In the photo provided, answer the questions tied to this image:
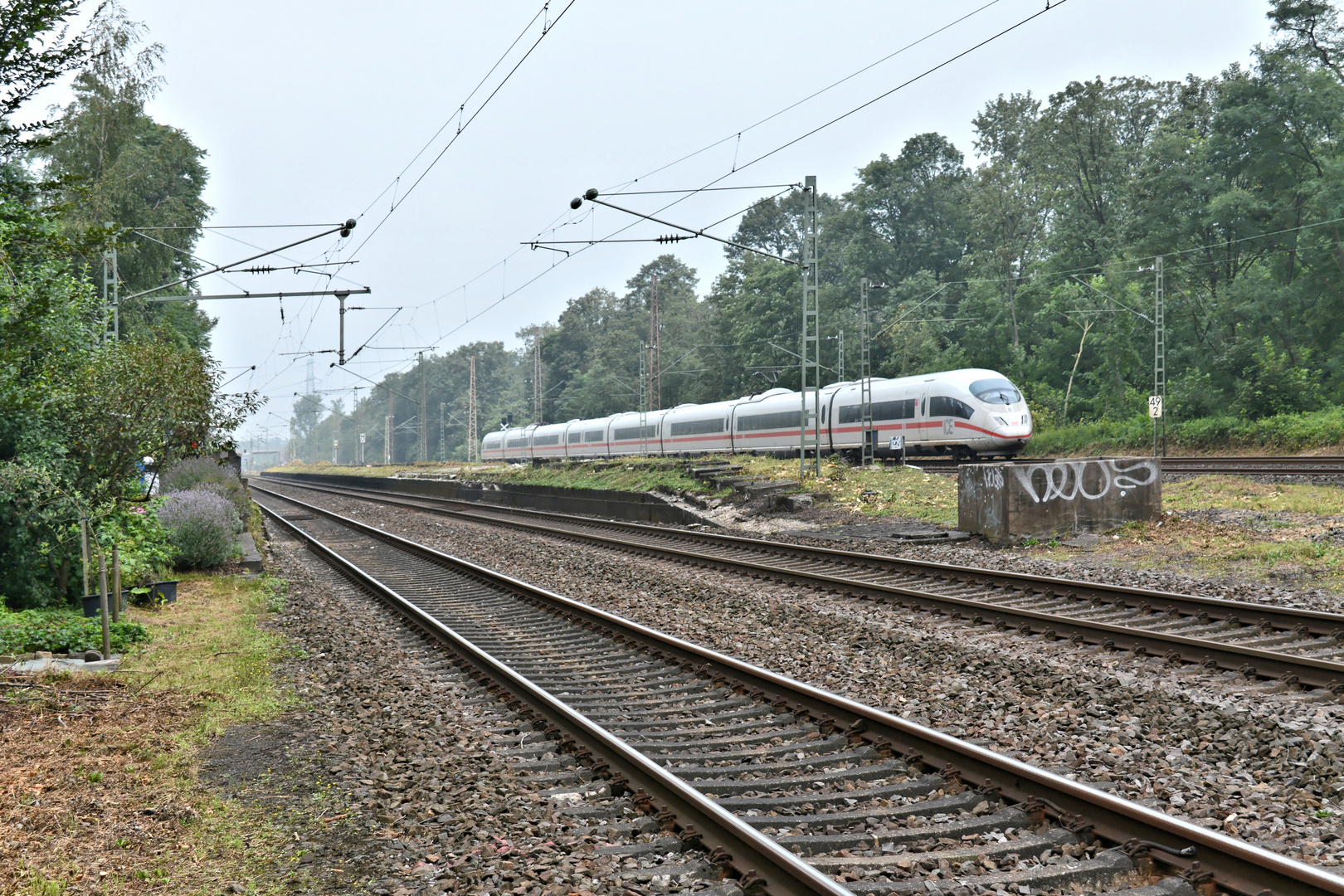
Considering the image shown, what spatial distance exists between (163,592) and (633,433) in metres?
37.0

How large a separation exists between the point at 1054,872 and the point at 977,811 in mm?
763

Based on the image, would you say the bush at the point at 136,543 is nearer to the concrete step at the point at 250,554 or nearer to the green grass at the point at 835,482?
the concrete step at the point at 250,554

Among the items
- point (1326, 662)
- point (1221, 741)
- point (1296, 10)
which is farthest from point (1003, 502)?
point (1296, 10)

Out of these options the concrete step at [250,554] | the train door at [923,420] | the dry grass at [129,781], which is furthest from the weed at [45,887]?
the train door at [923,420]

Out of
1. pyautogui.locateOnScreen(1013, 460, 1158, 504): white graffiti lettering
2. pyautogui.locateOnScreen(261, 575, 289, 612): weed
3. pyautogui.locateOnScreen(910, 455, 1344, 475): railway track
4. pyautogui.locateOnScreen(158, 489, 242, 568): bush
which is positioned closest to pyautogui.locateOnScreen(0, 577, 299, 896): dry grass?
pyautogui.locateOnScreen(261, 575, 289, 612): weed

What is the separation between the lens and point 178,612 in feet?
41.0

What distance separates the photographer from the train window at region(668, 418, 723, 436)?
41562mm

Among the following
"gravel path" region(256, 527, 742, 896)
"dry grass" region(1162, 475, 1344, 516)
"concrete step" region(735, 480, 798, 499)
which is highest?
"concrete step" region(735, 480, 798, 499)

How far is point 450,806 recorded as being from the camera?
16.9 ft

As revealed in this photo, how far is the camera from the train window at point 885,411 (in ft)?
105

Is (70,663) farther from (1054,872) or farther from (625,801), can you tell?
(1054,872)

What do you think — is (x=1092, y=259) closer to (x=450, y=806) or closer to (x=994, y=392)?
(x=994, y=392)

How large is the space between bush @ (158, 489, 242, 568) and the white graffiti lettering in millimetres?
13681

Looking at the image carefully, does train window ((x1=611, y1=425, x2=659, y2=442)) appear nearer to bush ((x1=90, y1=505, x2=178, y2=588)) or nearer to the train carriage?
the train carriage
